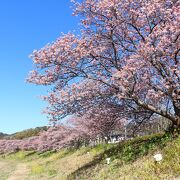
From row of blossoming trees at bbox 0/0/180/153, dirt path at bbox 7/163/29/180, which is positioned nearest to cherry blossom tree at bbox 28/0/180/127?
row of blossoming trees at bbox 0/0/180/153

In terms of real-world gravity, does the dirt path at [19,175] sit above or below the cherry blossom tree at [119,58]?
below

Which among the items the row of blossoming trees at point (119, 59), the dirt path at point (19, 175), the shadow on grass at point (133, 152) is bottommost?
the dirt path at point (19, 175)

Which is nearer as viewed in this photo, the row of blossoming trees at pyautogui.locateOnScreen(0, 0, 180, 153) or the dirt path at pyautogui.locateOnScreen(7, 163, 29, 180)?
the row of blossoming trees at pyautogui.locateOnScreen(0, 0, 180, 153)

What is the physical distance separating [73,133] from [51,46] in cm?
4039

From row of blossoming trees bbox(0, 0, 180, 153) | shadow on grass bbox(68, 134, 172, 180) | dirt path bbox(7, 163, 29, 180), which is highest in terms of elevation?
row of blossoming trees bbox(0, 0, 180, 153)

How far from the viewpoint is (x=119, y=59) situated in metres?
19.4

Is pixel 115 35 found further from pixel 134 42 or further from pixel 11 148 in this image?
pixel 11 148

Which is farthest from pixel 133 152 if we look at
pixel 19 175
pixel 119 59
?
pixel 19 175

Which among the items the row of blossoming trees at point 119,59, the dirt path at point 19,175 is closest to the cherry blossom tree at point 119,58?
the row of blossoming trees at point 119,59

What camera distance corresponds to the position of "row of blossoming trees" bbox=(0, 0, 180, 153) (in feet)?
54.6

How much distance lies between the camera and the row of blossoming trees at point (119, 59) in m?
16.6

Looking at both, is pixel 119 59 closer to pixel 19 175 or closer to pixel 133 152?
pixel 133 152

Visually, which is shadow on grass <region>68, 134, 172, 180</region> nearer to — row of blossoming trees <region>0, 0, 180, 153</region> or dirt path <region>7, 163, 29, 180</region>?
row of blossoming trees <region>0, 0, 180, 153</region>

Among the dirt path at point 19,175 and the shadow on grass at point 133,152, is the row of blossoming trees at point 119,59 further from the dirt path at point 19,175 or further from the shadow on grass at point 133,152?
the dirt path at point 19,175
